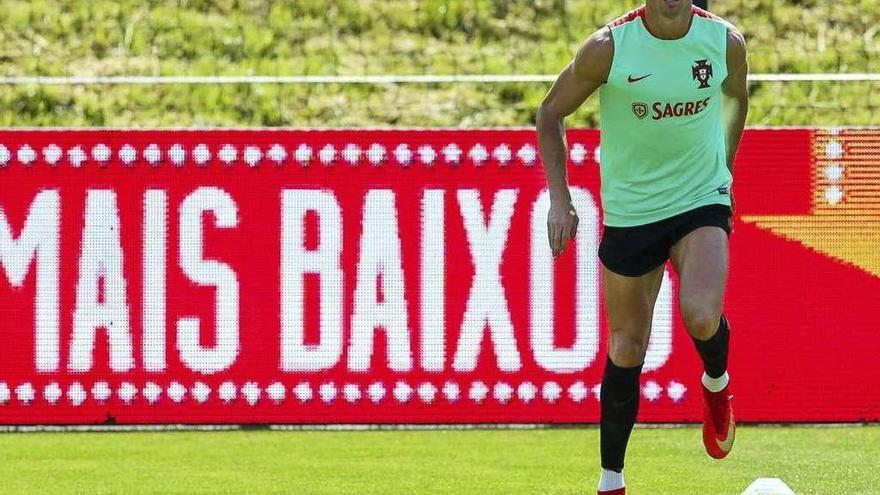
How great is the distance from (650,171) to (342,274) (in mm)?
3929

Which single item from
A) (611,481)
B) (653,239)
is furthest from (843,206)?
(611,481)

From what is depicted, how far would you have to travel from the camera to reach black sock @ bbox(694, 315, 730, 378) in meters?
7.13

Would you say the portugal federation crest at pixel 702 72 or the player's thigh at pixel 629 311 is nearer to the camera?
the portugal federation crest at pixel 702 72

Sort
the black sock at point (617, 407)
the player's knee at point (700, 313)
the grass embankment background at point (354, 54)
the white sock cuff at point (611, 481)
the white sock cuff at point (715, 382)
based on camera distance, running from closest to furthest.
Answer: the player's knee at point (700, 313) → the white sock cuff at point (611, 481) → the black sock at point (617, 407) → the white sock cuff at point (715, 382) → the grass embankment background at point (354, 54)

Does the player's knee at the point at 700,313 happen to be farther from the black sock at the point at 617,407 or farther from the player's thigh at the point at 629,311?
the black sock at the point at 617,407

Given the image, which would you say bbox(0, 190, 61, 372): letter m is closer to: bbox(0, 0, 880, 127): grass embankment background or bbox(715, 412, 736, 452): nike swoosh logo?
bbox(0, 0, 880, 127): grass embankment background

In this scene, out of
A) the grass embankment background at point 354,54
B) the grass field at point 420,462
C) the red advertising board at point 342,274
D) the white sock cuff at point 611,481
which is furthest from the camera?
the grass embankment background at point 354,54

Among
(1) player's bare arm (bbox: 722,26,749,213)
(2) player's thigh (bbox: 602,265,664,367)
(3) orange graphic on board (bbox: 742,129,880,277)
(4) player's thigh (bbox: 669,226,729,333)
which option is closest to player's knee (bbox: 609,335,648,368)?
(2) player's thigh (bbox: 602,265,664,367)

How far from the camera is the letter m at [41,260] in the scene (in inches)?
418

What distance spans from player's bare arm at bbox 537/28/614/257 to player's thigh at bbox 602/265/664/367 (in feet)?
1.12

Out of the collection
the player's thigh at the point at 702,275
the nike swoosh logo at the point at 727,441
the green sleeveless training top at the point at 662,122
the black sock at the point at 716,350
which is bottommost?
the nike swoosh logo at the point at 727,441

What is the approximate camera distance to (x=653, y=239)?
704 centimetres

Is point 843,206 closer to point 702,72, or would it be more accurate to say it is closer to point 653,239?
point 653,239

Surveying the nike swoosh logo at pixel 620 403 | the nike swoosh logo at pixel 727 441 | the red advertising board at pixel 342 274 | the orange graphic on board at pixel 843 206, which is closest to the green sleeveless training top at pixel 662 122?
the nike swoosh logo at pixel 620 403
